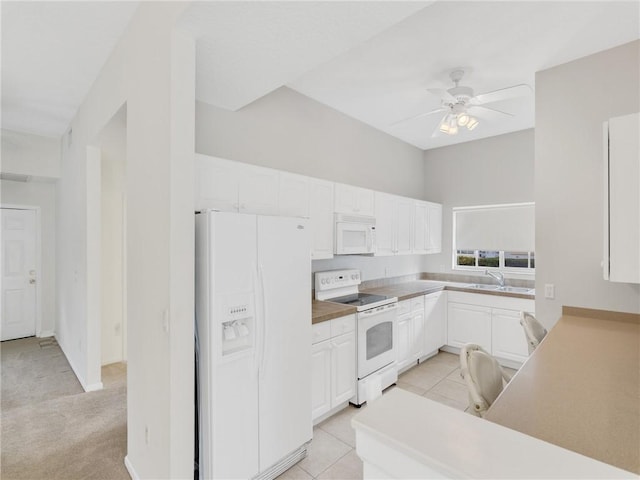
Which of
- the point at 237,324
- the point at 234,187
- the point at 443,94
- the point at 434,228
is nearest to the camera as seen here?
A: the point at 237,324

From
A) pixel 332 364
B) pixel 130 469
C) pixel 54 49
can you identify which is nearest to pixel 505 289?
pixel 332 364

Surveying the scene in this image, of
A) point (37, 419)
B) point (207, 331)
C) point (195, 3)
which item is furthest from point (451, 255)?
point (37, 419)

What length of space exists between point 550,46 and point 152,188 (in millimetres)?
3022

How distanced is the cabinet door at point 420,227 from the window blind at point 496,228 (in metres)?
0.69

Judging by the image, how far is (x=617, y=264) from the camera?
1569 mm

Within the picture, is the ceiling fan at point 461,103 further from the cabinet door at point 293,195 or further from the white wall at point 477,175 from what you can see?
the white wall at point 477,175

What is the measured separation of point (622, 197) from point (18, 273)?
7.16 m

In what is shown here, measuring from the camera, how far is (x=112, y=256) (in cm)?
407

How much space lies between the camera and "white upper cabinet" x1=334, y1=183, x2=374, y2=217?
11.1 feet

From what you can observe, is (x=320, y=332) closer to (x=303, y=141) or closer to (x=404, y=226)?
(x=303, y=141)

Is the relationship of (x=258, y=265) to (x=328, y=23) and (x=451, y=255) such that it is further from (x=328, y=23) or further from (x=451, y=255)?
(x=451, y=255)

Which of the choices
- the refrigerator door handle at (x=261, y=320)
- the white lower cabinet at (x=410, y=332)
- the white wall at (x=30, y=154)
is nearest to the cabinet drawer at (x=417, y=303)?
the white lower cabinet at (x=410, y=332)

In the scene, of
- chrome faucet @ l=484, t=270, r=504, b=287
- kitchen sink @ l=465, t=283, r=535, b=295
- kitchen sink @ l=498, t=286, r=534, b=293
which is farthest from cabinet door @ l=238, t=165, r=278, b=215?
chrome faucet @ l=484, t=270, r=504, b=287

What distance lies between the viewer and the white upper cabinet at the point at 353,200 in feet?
11.1
